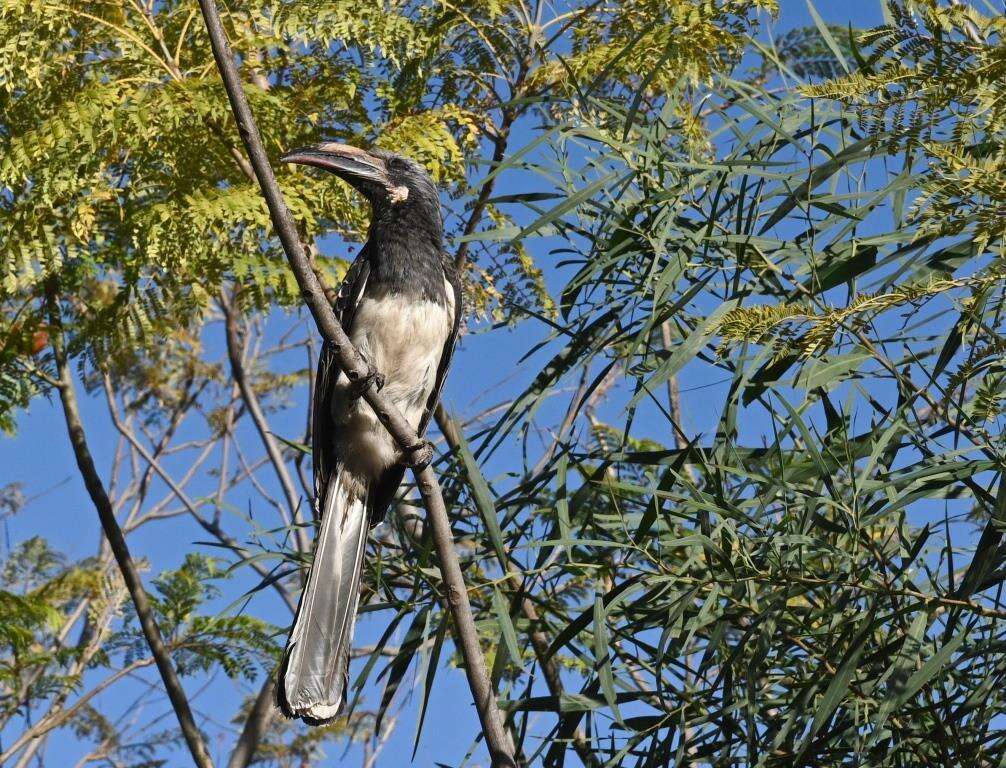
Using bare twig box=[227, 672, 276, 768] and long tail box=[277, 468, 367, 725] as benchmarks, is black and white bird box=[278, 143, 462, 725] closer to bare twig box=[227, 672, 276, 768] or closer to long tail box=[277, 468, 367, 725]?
long tail box=[277, 468, 367, 725]

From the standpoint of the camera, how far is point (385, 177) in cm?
366

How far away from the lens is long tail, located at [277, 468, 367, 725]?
2.85 meters

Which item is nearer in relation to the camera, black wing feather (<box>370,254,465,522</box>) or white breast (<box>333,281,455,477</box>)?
white breast (<box>333,281,455,477</box>)

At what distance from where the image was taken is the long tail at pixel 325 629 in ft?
9.36

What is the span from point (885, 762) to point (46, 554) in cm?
694

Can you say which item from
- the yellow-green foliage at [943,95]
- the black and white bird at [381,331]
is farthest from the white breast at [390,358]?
the yellow-green foliage at [943,95]

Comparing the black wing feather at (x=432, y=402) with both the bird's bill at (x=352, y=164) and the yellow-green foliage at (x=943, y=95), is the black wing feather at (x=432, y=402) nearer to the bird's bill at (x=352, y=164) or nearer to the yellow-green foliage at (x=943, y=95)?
the bird's bill at (x=352, y=164)

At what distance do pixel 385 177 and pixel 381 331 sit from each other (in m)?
0.53

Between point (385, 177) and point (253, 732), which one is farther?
point (253, 732)

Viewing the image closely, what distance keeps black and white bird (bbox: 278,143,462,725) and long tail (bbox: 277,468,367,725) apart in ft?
0.04

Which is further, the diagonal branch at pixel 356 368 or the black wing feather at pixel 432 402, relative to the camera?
the black wing feather at pixel 432 402

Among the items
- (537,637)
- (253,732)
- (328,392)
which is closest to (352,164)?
(328,392)

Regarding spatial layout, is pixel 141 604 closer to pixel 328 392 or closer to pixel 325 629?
pixel 328 392

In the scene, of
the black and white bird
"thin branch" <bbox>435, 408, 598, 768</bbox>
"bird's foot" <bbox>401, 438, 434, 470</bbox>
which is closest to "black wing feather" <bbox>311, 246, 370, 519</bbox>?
the black and white bird
